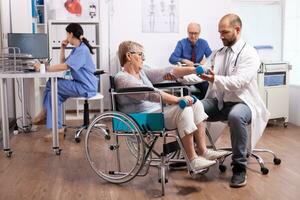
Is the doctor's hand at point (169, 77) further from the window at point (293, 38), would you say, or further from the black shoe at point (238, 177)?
the window at point (293, 38)

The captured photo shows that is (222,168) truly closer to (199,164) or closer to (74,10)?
(199,164)

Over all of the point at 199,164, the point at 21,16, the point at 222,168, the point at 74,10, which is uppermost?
the point at 74,10

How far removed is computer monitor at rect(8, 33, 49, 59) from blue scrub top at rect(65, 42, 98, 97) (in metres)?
0.56

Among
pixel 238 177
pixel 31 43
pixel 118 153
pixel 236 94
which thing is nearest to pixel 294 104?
pixel 236 94

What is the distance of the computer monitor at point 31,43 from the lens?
14.4 ft

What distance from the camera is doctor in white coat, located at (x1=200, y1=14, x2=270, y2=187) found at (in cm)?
275

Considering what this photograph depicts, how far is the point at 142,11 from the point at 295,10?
2.05 metres

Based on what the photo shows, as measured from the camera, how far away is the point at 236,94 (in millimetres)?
2916

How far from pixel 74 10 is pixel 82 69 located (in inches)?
66.6

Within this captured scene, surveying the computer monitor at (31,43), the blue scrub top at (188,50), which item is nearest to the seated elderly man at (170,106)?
the computer monitor at (31,43)

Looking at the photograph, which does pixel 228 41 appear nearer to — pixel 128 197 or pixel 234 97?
pixel 234 97

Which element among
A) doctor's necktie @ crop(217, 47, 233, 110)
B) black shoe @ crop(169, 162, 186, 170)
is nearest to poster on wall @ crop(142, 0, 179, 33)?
doctor's necktie @ crop(217, 47, 233, 110)

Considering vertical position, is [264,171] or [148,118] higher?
[148,118]

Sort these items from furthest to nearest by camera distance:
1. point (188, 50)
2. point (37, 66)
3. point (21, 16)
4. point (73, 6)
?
point (73, 6) → point (188, 50) → point (21, 16) → point (37, 66)
